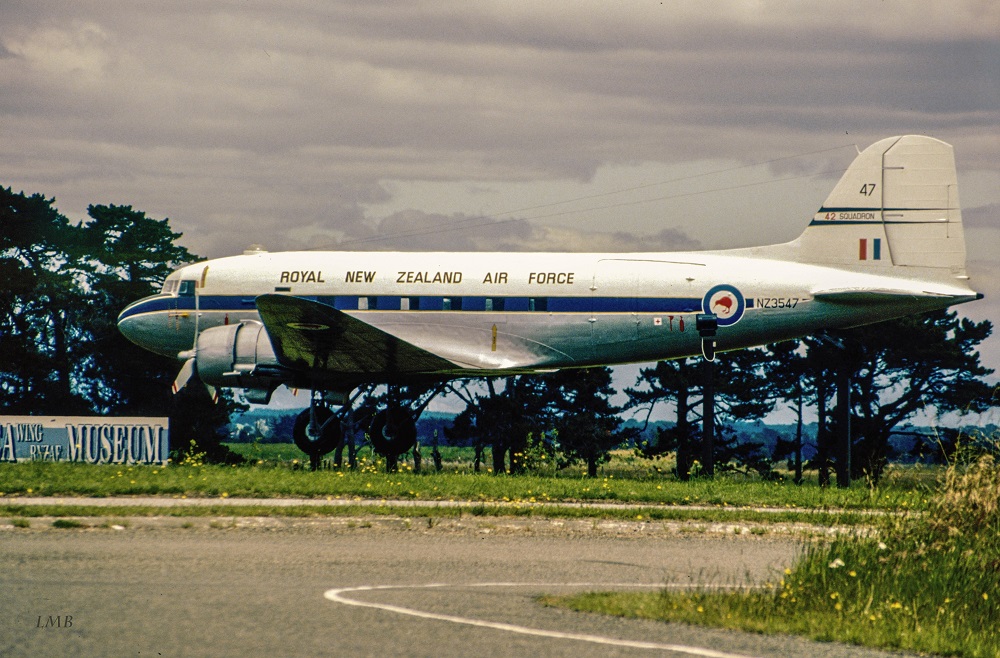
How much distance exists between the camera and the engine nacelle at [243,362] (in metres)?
29.6

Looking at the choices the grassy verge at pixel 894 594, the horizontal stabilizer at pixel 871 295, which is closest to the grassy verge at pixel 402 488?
the horizontal stabilizer at pixel 871 295

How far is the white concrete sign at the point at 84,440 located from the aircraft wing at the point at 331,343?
3.83 m

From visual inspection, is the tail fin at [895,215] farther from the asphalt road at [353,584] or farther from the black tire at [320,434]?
the black tire at [320,434]

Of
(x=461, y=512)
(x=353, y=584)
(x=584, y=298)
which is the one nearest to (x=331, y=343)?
(x=584, y=298)

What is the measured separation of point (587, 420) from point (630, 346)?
89.9ft

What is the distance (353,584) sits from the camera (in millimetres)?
13008

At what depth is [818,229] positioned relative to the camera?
29.8m

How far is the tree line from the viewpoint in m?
55.3

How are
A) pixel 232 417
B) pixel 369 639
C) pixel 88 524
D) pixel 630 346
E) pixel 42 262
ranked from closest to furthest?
pixel 369 639
pixel 88 524
pixel 630 346
pixel 42 262
pixel 232 417

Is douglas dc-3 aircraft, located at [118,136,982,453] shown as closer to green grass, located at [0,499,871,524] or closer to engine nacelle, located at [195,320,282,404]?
engine nacelle, located at [195,320,282,404]

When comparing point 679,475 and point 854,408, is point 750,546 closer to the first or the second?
point 679,475

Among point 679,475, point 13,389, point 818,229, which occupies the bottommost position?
point 679,475

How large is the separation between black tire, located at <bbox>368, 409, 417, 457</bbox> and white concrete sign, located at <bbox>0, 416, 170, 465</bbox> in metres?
5.85

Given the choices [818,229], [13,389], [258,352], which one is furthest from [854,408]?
[13,389]
